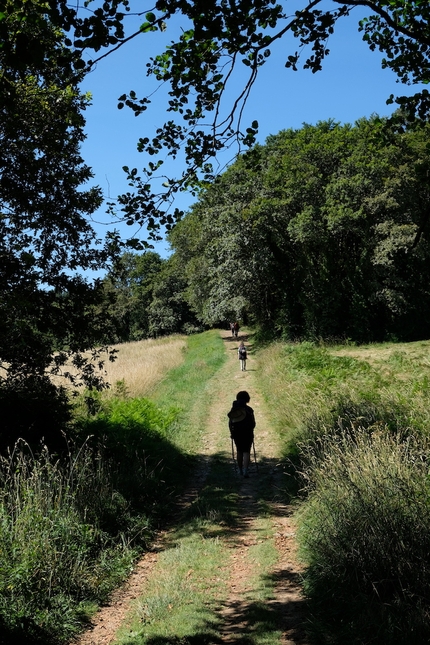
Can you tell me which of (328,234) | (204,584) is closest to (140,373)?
(328,234)

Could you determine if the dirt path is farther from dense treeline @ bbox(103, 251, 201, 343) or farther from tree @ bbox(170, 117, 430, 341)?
dense treeline @ bbox(103, 251, 201, 343)

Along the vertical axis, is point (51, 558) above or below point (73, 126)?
below

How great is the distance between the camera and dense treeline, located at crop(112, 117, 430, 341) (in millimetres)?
25922

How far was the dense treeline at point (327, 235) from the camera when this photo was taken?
1021 inches

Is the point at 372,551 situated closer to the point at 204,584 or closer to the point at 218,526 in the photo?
the point at 204,584

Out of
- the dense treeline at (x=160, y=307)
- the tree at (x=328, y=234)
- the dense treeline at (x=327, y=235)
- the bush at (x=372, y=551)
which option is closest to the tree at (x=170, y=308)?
the dense treeline at (x=160, y=307)

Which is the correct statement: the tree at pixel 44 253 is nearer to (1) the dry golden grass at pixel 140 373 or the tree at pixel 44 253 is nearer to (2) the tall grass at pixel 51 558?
(2) the tall grass at pixel 51 558

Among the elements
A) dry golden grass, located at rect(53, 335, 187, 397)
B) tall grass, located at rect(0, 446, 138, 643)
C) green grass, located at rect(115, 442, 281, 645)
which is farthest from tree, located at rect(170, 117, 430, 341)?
tall grass, located at rect(0, 446, 138, 643)

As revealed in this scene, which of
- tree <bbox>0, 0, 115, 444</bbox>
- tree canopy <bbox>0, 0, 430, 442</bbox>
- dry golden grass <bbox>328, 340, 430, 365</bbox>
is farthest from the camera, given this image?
dry golden grass <bbox>328, 340, 430, 365</bbox>

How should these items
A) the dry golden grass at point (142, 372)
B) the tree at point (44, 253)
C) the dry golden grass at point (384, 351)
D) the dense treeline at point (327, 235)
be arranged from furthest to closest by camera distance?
the dense treeline at point (327, 235) → the dry golden grass at point (384, 351) → the dry golden grass at point (142, 372) → the tree at point (44, 253)

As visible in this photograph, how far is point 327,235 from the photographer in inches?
1074

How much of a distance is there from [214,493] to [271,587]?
3.65 meters

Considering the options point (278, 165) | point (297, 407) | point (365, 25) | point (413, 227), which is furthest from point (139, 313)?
point (365, 25)

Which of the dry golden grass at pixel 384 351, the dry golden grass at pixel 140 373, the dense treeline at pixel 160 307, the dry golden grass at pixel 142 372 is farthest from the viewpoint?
the dense treeline at pixel 160 307
